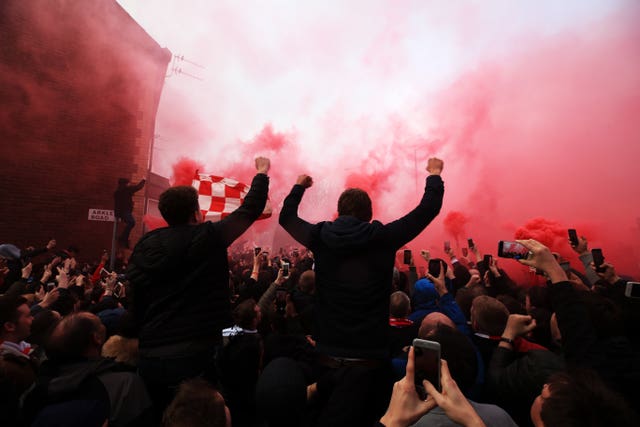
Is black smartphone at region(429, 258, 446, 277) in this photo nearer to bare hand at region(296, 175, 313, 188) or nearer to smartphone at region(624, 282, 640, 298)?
smartphone at region(624, 282, 640, 298)

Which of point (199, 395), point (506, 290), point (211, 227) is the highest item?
point (211, 227)

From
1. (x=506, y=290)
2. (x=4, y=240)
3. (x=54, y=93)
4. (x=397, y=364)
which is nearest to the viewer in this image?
(x=397, y=364)

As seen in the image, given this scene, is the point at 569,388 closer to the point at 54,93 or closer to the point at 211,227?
the point at 211,227

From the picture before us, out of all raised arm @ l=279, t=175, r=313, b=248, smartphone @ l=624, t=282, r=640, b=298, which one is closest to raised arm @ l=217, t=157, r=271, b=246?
raised arm @ l=279, t=175, r=313, b=248

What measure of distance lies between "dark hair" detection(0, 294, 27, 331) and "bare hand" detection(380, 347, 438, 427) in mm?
2609

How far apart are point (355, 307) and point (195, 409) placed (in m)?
0.81

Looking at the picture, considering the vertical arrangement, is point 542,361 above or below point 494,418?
above

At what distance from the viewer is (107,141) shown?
9703 mm

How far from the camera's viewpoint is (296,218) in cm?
210

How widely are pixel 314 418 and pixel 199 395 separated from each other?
0.62m

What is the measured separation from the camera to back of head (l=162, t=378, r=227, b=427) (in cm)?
115

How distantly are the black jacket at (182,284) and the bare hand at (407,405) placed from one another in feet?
3.58

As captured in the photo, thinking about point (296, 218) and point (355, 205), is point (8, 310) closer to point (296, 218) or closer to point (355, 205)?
point (296, 218)

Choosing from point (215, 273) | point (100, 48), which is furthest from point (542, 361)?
point (100, 48)
